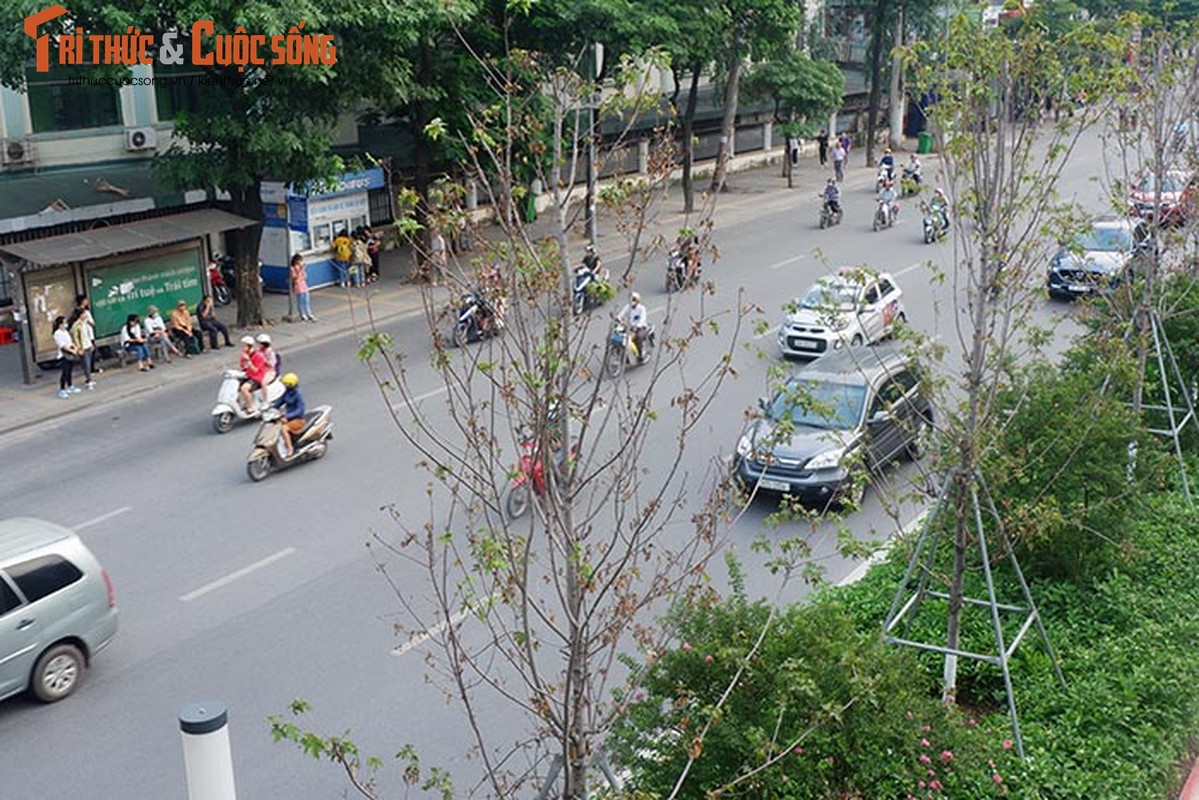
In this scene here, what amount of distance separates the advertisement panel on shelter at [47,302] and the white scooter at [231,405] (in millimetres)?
4559

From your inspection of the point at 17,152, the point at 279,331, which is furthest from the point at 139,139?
the point at 279,331

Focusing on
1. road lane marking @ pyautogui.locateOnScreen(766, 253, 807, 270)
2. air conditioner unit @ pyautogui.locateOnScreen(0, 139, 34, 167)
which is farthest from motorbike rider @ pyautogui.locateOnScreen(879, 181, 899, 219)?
air conditioner unit @ pyautogui.locateOnScreen(0, 139, 34, 167)

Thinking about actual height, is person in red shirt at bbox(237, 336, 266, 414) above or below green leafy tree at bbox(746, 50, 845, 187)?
below

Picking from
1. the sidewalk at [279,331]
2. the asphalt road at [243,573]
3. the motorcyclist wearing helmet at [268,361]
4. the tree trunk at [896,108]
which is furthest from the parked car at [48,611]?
the tree trunk at [896,108]

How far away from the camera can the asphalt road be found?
1133 cm

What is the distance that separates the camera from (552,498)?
649cm

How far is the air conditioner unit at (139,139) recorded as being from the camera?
27844 millimetres

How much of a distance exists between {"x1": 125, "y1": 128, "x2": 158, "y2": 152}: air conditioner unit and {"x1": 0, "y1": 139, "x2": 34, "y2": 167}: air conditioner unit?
2.29m

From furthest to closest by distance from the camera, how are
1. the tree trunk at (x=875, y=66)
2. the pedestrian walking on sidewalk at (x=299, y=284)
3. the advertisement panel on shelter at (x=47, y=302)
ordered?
the tree trunk at (x=875, y=66) → the pedestrian walking on sidewalk at (x=299, y=284) → the advertisement panel on shelter at (x=47, y=302)

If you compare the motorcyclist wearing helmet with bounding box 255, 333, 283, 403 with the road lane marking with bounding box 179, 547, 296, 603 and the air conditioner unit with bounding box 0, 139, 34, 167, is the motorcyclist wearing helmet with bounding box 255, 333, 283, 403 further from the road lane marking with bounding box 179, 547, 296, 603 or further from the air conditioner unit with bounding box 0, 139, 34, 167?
the air conditioner unit with bounding box 0, 139, 34, 167

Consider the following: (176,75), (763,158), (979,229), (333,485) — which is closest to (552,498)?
(979,229)

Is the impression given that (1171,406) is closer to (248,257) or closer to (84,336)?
(84,336)

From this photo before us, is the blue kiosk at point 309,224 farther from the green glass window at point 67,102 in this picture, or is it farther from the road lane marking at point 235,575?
the road lane marking at point 235,575

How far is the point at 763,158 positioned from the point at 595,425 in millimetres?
35408
